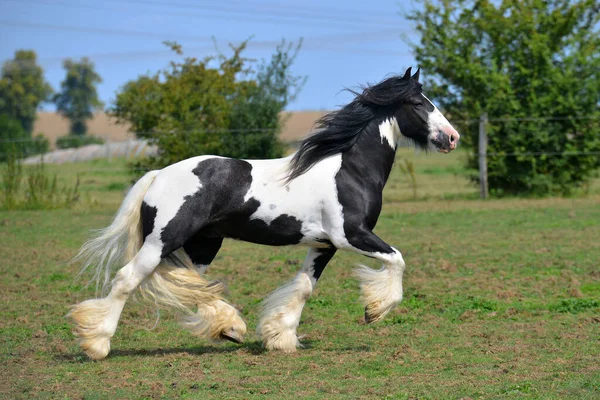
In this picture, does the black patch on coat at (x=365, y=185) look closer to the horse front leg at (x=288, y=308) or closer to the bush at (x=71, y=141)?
the horse front leg at (x=288, y=308)

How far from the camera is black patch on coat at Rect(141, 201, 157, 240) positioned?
19.2 ft

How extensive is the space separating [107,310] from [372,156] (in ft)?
7.48

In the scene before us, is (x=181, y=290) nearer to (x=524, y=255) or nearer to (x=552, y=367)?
(x=552, y=367)

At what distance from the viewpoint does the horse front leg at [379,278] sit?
231 inches

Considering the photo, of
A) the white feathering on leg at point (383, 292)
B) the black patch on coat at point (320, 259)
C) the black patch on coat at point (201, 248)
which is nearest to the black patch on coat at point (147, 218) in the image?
the black patch on coat at point (201, 248)

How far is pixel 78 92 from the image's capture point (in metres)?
83.6

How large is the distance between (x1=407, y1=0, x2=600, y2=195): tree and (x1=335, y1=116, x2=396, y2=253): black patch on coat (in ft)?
40.4

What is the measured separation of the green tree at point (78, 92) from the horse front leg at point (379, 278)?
80479 mm

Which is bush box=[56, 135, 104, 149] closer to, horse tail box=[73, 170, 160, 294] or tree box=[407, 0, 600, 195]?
tree box=[407, 0, 600, 195]

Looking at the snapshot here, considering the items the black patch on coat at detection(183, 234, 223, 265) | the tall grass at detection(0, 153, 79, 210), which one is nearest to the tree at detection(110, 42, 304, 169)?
the tall grass at detection(0, 153, 79, 210)

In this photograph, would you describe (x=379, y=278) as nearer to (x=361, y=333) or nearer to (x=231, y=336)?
(x=361, y=333)

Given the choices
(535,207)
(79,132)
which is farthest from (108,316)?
(79,132)

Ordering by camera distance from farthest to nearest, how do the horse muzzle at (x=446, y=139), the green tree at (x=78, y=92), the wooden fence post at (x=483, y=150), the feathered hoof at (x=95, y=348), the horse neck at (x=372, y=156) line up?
the green tree at (x=78, y=92) → the wooden fence post at (x=483, y=150) → the horse muzzle at (x=446, y=139) → the horse neck at (x=372, y=156) → the feathered hoof at (x=95, y=348)

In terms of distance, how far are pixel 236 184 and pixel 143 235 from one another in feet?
2.60
